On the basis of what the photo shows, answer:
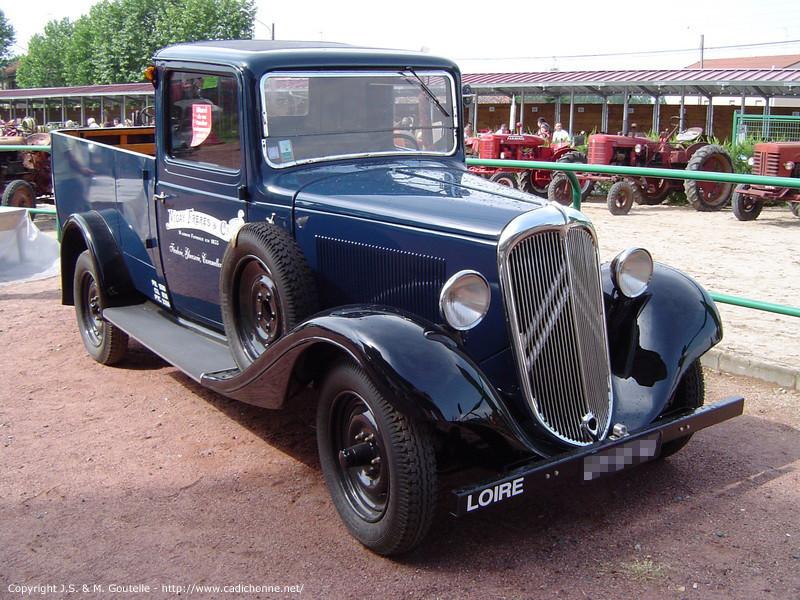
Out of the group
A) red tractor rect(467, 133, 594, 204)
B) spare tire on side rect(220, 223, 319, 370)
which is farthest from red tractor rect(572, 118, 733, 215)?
spare tire on side rect(220, 223, 319, 370)

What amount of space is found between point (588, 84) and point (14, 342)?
26224mm

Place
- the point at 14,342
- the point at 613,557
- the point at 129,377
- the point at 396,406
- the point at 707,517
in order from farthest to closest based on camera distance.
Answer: the point at 14,342 → the point at 129,377 → the point at 707,517 → the point at 613,557 → the point at 396,406

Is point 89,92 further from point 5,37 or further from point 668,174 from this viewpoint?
point 5,37

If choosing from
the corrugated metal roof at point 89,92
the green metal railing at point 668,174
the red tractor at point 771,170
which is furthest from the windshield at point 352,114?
the corrugated metal roof at point 89,92

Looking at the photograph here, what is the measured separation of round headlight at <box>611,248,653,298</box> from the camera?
3.63 meters

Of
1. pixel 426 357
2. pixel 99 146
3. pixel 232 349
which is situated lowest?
pixel 232 349

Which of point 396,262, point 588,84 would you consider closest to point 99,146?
point 396,262

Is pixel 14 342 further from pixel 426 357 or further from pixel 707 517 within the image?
pixel 707 517

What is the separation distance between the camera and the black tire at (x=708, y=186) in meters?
14.5

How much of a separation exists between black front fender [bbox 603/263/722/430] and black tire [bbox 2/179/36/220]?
33.7ft

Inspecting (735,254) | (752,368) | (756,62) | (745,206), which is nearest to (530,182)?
(745,206)

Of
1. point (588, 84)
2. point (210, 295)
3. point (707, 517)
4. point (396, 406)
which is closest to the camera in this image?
point (396, 406)

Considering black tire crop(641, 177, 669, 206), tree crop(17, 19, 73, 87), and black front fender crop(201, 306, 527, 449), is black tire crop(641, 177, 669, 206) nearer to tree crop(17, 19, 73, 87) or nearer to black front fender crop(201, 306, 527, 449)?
black front fender crop(201, 306, 527, 449)

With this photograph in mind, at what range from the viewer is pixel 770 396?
4.66m
